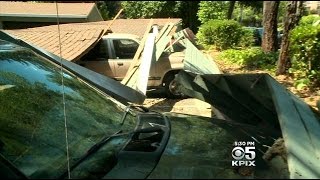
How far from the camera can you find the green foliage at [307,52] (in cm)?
845

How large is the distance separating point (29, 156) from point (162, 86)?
8.59 metres

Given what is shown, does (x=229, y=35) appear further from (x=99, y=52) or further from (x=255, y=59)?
(x=99, y=52)

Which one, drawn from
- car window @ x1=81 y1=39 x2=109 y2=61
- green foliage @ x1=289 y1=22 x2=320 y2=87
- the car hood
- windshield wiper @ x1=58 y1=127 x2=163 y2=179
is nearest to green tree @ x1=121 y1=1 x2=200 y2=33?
car window @ x1=81 y1=39 x2=109 y2=61

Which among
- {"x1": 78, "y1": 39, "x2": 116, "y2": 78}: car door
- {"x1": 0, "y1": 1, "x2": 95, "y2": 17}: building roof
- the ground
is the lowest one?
the ground

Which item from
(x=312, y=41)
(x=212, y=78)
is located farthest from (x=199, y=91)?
(x=312, y=41)

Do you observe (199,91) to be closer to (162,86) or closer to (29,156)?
(29,156)

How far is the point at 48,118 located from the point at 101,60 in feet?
26.3

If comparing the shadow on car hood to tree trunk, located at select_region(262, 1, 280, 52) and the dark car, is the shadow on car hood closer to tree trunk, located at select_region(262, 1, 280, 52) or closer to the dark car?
the dark car

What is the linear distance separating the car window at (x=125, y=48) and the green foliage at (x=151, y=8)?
865 inches

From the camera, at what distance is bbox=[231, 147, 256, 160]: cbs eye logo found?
2277 mm

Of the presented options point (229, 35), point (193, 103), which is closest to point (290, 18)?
point (193, 103)

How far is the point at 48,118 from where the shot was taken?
2.63 meters

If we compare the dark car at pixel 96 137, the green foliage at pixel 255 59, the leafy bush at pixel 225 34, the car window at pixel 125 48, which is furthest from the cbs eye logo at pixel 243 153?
the leafy bush at pixel 225 34

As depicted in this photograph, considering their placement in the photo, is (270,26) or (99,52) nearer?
(99,52)
